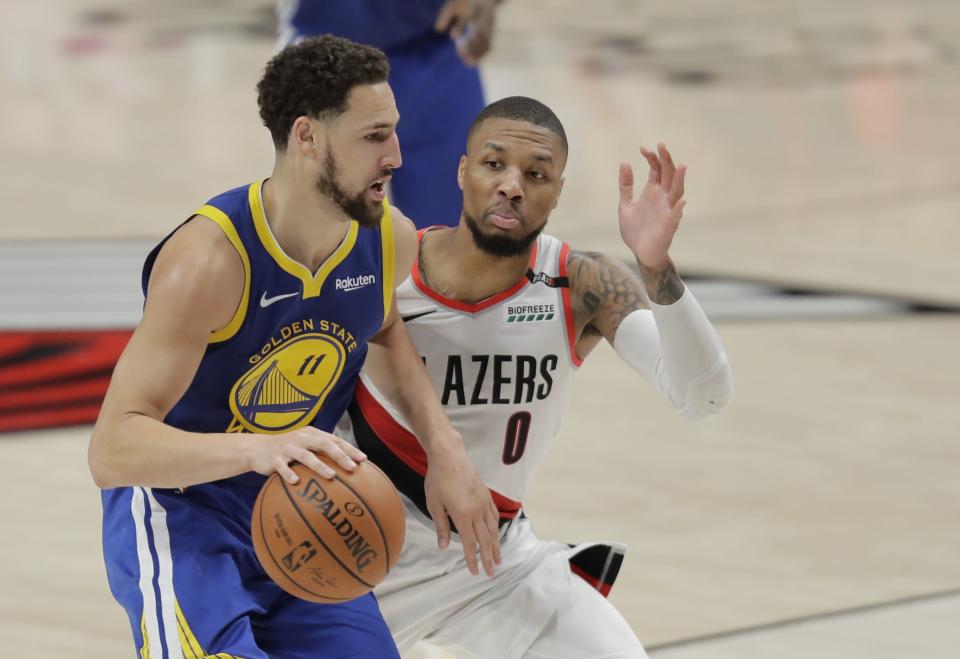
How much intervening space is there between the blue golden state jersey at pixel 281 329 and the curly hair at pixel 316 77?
20 cm

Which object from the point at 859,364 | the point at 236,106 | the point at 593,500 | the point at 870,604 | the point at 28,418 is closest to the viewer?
the point at 870,604

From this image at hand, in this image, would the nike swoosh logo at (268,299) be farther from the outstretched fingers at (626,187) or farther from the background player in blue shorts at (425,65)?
the background player in blue shorts at (425,65)

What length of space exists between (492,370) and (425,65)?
2182mm

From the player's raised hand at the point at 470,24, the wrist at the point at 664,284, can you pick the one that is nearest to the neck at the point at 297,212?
the wrist at the point at 664,284

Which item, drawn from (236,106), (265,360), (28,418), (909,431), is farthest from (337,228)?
(236,106)

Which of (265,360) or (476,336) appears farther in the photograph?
(476,336)

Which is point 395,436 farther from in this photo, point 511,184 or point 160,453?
point 160,453

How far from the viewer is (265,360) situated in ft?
12.3

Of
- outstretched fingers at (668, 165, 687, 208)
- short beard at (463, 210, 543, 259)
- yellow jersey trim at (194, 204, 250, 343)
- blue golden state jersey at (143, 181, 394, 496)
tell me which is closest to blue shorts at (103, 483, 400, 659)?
blue golden state jersey at (143, 181, 394, 496)

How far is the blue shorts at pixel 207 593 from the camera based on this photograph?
3596 millimetres

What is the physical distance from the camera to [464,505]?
3.84 metres

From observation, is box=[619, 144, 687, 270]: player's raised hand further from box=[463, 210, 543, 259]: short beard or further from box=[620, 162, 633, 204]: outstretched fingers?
box=[463, 210, 543, 259]: short beard

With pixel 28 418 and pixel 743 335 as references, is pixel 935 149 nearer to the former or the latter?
pixel 743 335

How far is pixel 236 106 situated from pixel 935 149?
652cm
